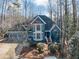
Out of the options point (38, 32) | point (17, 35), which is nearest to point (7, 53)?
point (38, 32)

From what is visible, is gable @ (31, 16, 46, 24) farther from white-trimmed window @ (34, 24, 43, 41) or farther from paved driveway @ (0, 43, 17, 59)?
paved driveway @ (0, 43, 17, 59)

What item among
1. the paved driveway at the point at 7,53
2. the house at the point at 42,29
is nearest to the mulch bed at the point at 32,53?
the paved driveway at the point at 7,53

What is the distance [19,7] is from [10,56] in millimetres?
24525

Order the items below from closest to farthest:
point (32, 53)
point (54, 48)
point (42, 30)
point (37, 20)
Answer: point (54, 48), point (32, 53), point (37, 20), point (42, 30)

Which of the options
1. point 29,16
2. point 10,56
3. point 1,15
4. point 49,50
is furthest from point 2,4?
point 10,56

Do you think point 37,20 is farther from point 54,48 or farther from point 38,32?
point 54,48

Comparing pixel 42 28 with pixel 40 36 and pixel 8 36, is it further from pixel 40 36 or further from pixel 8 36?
pixel 8 36

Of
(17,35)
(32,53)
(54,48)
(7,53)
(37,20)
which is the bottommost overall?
(32,53)

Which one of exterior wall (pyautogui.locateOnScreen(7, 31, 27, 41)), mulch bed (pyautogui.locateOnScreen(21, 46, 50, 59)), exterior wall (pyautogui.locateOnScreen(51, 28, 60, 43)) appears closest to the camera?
mulch bed (pyautogui.locateOnScreen(21, 46, 50, 59))

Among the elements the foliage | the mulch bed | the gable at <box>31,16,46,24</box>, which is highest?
the gable at <box>31,16,46,24</box>

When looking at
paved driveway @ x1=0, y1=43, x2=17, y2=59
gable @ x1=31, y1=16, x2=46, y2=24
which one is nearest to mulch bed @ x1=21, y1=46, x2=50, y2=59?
paved driveway @ x1=0, y1=43, x2=17, y2=59

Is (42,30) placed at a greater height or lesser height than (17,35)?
greater

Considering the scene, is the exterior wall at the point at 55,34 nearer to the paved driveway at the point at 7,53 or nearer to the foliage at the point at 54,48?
the foliage at the point at 54,48

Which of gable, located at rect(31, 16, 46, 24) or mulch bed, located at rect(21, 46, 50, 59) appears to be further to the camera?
gable, located at rect(31, 16, 46, 24)
